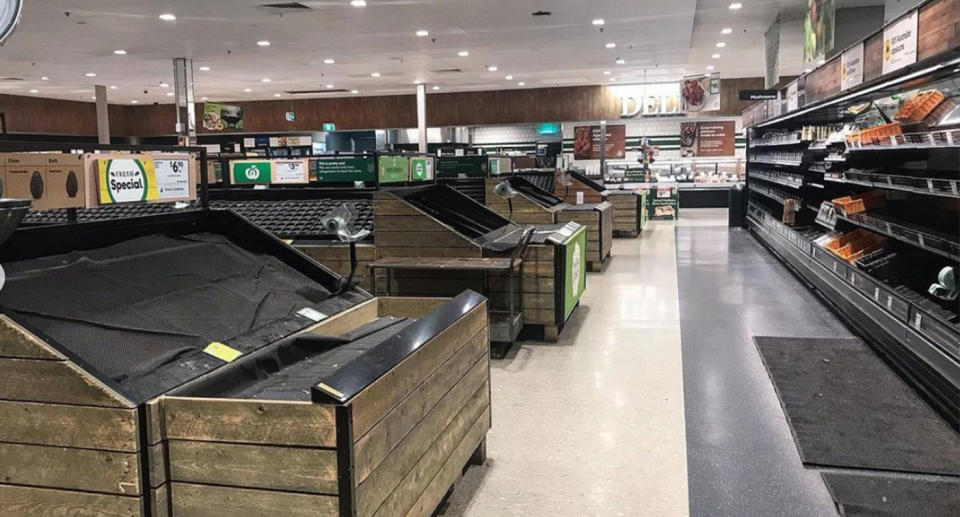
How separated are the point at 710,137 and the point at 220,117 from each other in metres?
12.1

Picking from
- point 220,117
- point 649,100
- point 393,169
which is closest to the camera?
point 393,169

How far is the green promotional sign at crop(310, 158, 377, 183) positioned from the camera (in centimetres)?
599

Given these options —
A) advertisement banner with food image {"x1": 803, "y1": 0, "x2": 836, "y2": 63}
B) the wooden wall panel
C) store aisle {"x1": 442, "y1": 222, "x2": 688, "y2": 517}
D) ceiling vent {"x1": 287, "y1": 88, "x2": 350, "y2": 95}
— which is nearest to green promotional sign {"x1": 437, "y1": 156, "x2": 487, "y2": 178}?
store aisle {"x1": 442, "y1": 222, "x2": 688, "y2": 517}

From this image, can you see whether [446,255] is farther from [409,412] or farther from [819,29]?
[819,29]

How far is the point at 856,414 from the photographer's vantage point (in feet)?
12.8

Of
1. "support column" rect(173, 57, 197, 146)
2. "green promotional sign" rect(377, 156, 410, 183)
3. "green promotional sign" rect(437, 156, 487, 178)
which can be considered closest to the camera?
"green promotional sign" rect(377, 156, 410, 183)

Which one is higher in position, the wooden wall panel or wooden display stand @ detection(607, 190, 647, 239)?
the wooden wall panel

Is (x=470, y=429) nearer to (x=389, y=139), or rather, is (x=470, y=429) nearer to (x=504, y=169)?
(x=504, y=169)

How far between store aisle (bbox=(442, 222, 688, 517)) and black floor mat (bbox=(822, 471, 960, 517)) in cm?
64

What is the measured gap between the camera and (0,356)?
6.25ft

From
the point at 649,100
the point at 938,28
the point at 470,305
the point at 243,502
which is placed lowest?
the point at 243,502

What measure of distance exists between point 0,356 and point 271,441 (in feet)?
2.47

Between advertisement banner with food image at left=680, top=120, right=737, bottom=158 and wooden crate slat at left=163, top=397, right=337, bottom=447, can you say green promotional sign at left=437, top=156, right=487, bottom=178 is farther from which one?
advertisement banner with food image at left=680, top=120, right=737, bottom=158

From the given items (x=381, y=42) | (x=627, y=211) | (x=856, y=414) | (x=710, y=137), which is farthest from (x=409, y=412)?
(x=710, y=137)
